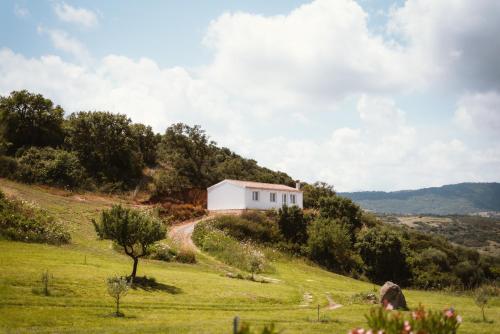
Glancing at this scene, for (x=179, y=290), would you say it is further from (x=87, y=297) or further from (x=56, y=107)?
(x=56, y=107)

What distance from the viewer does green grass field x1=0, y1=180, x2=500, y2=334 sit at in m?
15.4

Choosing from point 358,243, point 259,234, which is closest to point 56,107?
point 259,234

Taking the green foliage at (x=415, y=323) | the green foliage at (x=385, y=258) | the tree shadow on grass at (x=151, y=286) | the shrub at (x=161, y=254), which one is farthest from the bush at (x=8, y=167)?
the green foliage at (x=415, y=323)

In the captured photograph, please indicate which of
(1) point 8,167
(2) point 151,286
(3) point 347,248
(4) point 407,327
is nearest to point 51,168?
(1) point 8,167

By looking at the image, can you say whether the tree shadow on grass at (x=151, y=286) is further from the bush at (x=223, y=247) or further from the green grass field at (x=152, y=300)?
the bush at (x=223, y=247)

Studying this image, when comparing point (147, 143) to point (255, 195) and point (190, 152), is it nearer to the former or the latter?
point (190, 152)

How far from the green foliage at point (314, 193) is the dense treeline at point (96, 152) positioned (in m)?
12.9

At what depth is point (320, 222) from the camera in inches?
1972

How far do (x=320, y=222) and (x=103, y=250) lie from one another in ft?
87.1

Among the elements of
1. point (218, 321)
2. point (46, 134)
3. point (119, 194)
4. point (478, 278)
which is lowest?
point (478, 278)

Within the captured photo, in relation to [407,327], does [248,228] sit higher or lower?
higher

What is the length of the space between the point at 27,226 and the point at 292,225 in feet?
97.9

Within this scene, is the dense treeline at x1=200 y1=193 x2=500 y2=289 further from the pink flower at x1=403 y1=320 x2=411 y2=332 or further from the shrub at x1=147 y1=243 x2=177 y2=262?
the pink flower at x1=403 y1=320 x2=411 y2=332

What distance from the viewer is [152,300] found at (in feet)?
66.0
